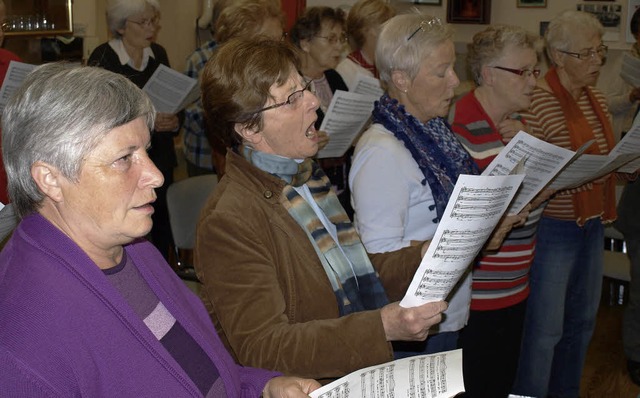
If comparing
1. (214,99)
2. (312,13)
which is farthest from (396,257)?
(312,13)

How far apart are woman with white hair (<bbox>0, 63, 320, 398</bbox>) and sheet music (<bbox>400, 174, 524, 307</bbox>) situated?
0.55m

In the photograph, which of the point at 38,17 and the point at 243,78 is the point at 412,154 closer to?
the point at 243,78

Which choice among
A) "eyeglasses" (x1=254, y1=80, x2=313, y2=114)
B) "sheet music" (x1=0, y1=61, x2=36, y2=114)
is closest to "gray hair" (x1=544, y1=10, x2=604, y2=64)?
"eyeglasses" (x1=254, y1=80, x2=313, y2=114)

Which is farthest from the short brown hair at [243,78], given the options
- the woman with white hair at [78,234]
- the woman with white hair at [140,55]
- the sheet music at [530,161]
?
the woman with white hair at [140,55]

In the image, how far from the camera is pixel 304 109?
6.79ft

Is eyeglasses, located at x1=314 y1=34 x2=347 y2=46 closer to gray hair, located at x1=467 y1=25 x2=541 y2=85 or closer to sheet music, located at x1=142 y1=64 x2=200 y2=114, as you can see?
sheet music, located at x1=142 y1=64 x2=200 y2=114

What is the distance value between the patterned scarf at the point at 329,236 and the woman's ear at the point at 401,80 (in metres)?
0.52

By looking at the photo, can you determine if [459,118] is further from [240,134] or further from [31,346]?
[31,346]

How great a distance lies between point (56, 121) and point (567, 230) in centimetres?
237

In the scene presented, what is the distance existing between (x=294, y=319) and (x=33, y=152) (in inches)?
31.0

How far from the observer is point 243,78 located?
78.1 inches

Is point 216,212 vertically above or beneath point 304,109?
beneath

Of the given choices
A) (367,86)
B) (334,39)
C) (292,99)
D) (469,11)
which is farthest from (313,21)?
(292,99)

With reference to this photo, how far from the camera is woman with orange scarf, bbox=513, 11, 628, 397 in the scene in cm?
324
